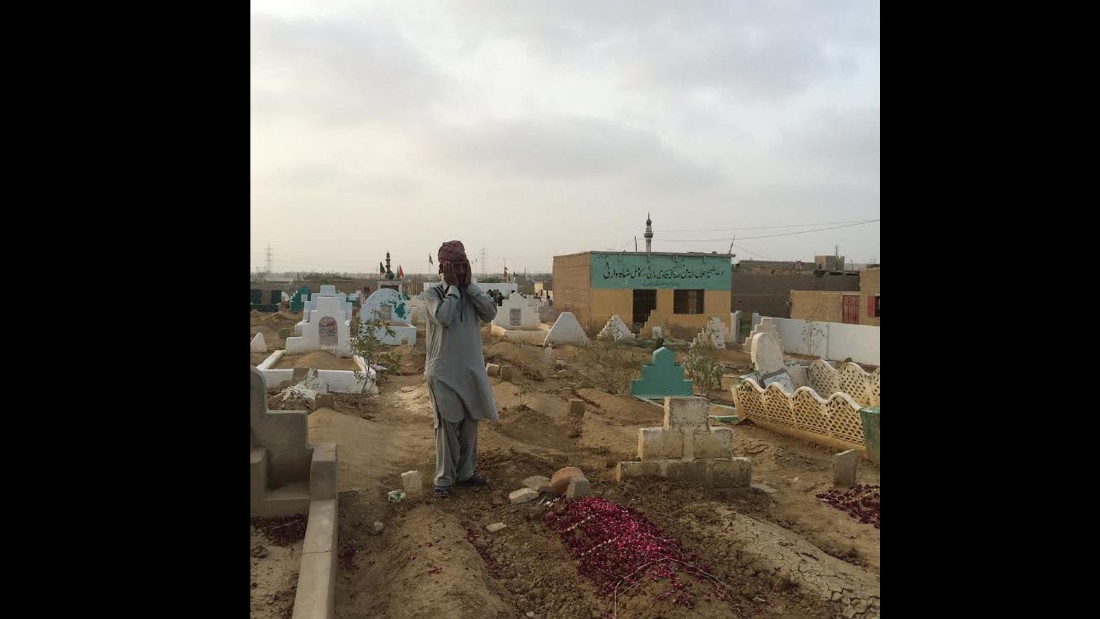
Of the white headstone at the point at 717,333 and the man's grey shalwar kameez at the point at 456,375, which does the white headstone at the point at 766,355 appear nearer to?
the white headstone at the point at 717,333

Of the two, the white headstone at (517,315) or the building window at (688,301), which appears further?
the building window at (688,301)

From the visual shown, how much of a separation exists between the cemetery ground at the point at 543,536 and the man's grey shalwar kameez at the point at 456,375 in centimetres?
31

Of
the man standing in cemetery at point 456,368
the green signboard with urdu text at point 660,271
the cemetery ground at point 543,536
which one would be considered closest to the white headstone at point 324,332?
the cemetery ground at point 543,536

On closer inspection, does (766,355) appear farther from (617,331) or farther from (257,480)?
(257,480)

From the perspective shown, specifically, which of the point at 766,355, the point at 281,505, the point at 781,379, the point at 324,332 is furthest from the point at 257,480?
the point at 324,332

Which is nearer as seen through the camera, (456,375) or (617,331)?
(456,375)

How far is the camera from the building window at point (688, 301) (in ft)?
62.3

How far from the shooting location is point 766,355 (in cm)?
980

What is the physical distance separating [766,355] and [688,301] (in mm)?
9348

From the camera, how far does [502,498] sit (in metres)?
4.55
